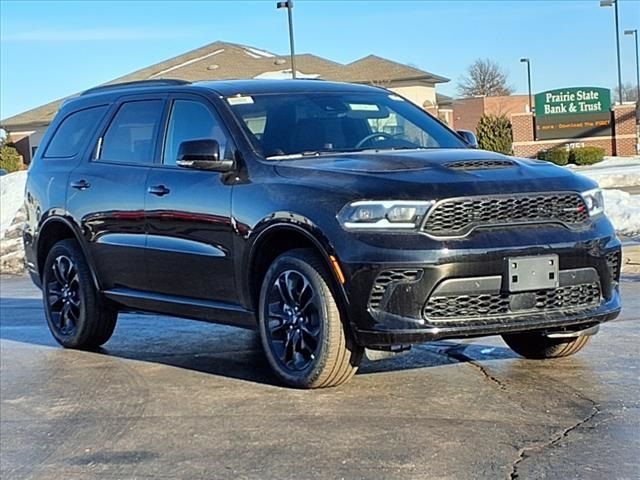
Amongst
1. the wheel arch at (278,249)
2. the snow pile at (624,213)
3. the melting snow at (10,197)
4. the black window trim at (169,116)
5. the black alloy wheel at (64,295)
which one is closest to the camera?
the wheel arch at (278,249)

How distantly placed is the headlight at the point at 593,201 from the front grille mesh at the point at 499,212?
0.09 metres

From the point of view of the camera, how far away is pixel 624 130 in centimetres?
5034

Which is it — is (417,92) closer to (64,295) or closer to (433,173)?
(64,295)

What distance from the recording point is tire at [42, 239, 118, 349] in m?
7.93

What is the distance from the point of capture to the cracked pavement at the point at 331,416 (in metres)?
4.70

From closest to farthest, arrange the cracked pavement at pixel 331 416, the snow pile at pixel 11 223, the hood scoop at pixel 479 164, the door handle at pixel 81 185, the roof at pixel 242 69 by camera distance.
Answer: the cracked pavement at pixel 331 416 → the hood scoop at pixel 479 164 → the door handle at pixel 81 185 → the snow pile at pixel 11 223 → the roof at pixel 242 69

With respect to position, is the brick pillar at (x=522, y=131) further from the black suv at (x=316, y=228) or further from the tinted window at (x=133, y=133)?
the tinted window at (x=133, y=133)

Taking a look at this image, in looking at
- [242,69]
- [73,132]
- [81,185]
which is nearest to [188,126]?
[81,185]

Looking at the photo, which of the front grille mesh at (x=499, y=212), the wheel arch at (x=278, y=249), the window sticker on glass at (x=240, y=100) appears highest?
the window sticker on glass at (x=240, y=100)

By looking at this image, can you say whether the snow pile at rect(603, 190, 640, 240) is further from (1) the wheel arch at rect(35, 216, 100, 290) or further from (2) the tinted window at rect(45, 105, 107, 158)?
(1) the wheel arch at rect(35, 216, 100, 290)

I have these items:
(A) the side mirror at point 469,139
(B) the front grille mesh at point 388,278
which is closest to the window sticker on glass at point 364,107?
(A) the side mirror at point 469,139

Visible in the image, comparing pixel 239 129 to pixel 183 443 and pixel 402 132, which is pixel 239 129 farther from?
pixel 183 443

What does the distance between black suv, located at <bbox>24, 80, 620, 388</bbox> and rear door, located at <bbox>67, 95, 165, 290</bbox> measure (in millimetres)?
15

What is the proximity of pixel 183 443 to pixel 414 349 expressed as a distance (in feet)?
7.97
